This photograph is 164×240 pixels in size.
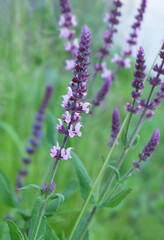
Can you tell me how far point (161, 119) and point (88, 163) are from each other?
5.87ft

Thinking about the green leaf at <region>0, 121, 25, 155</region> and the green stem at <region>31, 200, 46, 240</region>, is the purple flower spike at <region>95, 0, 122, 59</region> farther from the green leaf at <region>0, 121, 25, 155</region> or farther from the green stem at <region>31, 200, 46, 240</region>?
the green stem at <region>31, 200, 46, 240</region>

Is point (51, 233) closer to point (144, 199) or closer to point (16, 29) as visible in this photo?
point (16, 29)

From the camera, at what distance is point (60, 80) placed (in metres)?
3.67

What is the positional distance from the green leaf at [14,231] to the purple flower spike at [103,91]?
870mm

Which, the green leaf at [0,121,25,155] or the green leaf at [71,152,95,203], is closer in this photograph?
the green leaf at [71,152,95,203]

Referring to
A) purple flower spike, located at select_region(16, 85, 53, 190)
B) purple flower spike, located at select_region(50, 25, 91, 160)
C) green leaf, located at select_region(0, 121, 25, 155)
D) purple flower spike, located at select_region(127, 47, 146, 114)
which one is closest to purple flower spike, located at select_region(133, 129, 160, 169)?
purple flower spike, located at select_region(127, 47, 146, 114)

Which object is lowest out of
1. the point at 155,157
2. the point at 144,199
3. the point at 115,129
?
the point at 144,199

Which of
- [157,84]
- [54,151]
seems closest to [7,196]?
[54,151]

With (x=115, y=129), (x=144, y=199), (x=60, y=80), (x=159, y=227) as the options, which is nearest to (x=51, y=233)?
(x=115, y=129)

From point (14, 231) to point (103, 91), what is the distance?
88 cm

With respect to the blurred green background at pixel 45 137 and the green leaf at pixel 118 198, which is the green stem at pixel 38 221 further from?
the blurred green background at pixel 45 137

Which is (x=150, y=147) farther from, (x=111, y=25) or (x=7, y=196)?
(x=111, y=25)

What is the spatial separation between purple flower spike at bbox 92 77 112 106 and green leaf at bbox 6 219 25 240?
2.85 feet

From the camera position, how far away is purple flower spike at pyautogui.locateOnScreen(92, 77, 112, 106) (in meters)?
1.66
